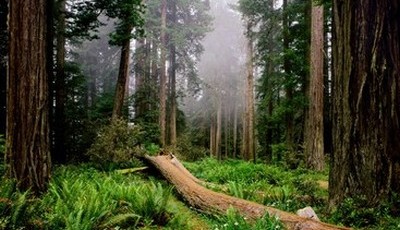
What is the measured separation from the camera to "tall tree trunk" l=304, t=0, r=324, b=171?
1316 cm

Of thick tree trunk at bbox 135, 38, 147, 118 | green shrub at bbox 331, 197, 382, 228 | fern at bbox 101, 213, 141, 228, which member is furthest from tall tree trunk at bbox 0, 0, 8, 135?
green shrub at bbox 331, 197, 382, 228

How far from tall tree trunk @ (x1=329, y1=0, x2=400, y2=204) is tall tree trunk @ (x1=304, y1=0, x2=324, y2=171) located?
7444mm

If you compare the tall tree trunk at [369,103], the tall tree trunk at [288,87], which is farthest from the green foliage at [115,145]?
the tall tree trunk at [369,103]

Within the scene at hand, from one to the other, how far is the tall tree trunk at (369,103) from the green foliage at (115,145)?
8.66m

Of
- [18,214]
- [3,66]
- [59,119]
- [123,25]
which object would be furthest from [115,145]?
[18,214]

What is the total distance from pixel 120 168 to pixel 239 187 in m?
5.88

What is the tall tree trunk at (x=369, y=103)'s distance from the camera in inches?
215

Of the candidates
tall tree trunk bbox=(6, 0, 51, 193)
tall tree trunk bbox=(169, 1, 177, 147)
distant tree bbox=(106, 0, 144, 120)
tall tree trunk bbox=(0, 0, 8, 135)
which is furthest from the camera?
tall tree trunk bbox=(169, 1, 177, 147)

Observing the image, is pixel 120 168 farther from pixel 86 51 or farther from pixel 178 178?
pixel 86 51

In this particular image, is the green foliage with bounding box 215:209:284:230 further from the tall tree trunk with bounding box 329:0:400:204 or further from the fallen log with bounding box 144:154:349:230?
the tall tree trunk with bounding box 329:0:400:204

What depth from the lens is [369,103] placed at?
5.59m

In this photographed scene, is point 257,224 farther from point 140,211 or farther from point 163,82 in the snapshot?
point 163,82

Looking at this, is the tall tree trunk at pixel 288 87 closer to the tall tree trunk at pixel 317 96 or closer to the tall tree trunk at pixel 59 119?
the tall tree trunk at pixel 317 96

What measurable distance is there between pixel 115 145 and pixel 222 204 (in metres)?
7.37
